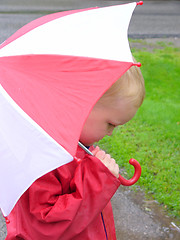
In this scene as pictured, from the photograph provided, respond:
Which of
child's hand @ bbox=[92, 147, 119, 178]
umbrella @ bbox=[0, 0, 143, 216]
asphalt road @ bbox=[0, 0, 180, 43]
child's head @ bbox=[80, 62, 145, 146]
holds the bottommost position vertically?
asphalt road @ bbox=[0, 0, 180, 43]

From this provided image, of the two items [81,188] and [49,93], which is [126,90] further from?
[81,188]

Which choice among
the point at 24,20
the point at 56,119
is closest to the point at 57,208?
the point at 56,119

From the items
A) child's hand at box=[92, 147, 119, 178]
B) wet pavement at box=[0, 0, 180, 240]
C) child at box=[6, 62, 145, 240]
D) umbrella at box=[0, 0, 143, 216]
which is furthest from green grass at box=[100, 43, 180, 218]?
umbrella at box=[0, 0, 143, 216]

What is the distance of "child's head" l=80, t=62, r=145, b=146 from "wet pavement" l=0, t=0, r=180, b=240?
5.69 ft

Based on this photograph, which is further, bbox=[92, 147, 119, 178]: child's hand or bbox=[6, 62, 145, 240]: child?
bbox=[92, 147, 119, 178]: child's hand

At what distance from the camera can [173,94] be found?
5863 mm

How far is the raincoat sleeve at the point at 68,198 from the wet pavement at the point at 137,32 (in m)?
1.56

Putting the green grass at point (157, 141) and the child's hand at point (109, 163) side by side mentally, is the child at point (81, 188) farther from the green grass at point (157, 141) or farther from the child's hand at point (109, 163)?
the green grass at point (157, 141)

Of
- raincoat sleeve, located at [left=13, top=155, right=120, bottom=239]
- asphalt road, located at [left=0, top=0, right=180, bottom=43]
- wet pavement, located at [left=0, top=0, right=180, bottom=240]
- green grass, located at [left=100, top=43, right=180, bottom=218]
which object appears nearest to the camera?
raincoat sleeve, located at [left=13, top=155, right=120, bottom=239]

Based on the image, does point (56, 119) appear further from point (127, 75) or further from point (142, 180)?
point (142, 180)

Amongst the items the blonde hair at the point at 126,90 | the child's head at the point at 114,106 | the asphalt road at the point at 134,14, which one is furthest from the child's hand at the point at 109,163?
the asphalt road at the point at 134,14

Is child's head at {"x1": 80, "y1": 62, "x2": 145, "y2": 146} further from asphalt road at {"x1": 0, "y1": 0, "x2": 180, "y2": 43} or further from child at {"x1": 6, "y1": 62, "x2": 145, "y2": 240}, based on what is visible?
asphalt road at {"x1": 0, "y1": 0, "x2": 180, "y2": 43}

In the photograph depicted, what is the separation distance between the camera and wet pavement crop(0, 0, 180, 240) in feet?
11.1

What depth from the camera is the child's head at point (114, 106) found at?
1854 mm
